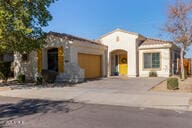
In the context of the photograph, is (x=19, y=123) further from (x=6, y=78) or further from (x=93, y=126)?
(x=6, y=78)

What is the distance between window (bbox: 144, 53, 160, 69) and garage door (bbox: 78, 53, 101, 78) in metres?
4.84

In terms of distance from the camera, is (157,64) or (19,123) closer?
(19,123)

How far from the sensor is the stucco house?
21094 millimetres

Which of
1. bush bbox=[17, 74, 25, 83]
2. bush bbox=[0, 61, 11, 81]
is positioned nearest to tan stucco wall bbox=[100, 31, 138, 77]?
bush bbox=[17, 74, 25, 83]

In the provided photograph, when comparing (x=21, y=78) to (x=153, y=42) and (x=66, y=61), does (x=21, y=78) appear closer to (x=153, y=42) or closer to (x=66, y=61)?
(x=66, y=61)

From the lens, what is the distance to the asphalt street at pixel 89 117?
24.4 feet

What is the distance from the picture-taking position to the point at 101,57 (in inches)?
1045

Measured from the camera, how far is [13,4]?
1593 cm

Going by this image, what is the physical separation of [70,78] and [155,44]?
9521 millimetres

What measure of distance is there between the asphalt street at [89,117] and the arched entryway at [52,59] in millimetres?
12133

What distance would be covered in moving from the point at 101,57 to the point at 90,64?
7.99 ft

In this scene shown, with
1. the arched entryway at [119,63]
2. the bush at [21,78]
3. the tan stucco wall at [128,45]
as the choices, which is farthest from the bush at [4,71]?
the arched entryway at [119,63]

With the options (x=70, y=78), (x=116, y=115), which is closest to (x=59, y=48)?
(x=70, y=78)

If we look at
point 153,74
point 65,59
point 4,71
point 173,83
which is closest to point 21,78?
point 4,71
